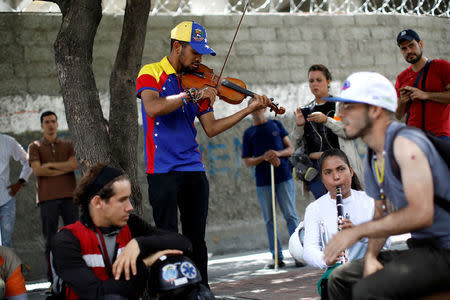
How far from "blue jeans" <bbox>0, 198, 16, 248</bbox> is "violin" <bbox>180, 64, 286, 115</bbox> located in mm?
3578

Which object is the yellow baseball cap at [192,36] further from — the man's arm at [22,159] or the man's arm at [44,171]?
the man's arm at [22,159]

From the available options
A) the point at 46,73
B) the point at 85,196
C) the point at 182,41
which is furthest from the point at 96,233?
the point at 46,73

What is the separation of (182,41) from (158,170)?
962mm

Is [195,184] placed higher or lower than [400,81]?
lower

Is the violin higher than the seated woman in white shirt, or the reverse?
the violin

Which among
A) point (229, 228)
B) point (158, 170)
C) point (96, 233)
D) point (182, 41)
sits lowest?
point (229, 228)

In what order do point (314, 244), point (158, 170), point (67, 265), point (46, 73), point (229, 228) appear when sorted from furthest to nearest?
point (229, 228), point (46, 73), point (158, 170), point (314, 244), point (67, 265)

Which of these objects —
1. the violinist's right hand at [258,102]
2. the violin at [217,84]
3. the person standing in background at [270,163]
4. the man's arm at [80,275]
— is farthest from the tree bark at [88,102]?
the person standing in background at [270,163]

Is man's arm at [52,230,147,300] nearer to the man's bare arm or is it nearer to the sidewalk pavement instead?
the man's bare arm

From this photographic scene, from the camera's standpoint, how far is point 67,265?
344cm

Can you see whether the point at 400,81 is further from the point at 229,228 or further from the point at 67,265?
the point at 67,265

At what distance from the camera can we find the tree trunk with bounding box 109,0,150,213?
5.61 metres

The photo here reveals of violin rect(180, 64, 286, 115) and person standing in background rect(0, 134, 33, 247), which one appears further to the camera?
person standing in background rect(0, 134, 33, 247)

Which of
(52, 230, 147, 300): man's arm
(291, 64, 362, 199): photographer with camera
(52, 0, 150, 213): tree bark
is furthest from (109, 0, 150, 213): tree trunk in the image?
(52, 230, 147, 300): man's arm
